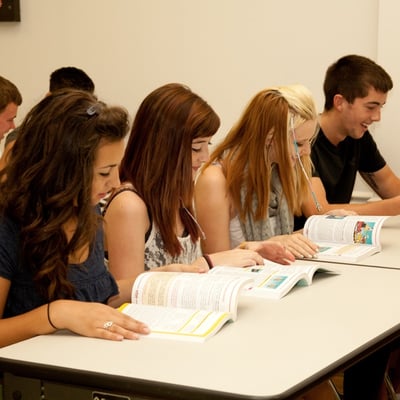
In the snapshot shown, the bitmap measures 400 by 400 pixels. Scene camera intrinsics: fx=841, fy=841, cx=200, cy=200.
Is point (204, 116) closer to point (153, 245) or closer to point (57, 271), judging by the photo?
point (153, 245)

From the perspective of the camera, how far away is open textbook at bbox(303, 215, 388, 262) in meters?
2.70

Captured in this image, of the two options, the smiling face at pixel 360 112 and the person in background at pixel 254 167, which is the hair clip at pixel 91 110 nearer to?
the person in background at pixel 254 167

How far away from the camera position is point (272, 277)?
2230mm

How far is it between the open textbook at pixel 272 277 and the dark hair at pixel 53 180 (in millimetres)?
445

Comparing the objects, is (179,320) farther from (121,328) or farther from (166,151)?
(166,151)

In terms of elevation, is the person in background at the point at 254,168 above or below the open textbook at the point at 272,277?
above

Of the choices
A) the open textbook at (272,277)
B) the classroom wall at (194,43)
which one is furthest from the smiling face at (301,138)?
the classroom wall at (194,43)

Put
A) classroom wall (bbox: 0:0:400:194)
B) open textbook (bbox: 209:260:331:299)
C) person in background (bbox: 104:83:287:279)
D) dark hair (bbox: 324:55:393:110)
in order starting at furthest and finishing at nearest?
classroom wall (bbox: 0:0:400:194) → dark hair (bbox: 324:55:393:110) → person in background (bbox: 104:83:287:279) → open textbook (bbox: 209:260:331:299)

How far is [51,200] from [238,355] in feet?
1.79

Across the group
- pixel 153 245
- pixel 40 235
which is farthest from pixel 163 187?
pixel 40 235

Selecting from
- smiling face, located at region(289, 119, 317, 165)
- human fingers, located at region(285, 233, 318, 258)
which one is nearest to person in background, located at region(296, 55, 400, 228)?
smiling face, located at region(289, 119, 317, 165)

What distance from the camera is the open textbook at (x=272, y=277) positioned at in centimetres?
213

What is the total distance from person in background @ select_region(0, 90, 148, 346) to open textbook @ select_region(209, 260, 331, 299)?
43cm

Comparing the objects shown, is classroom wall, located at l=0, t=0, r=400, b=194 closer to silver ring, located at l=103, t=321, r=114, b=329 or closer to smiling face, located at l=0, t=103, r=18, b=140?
smiling face, located at l=0, t=103, r=18, b=140
